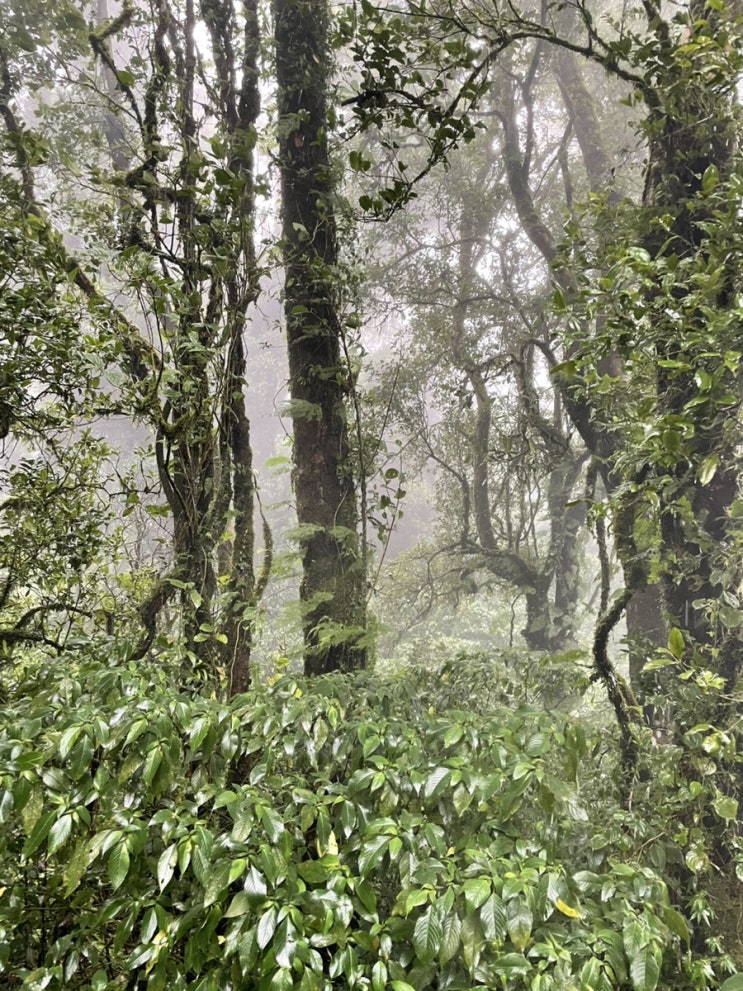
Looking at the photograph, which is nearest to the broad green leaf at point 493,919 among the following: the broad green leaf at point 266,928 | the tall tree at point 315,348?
the broad green leaf at point 266,928

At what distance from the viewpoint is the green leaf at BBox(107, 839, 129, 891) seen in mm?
1171

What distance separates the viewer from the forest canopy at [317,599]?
130 centimetres

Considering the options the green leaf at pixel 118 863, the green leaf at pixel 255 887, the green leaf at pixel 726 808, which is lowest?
the green leaf at pixel 726 808

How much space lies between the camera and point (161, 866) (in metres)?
1.22

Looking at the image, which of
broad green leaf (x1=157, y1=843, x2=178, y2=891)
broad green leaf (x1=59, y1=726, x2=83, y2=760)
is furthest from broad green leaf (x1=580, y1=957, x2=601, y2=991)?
broad green leaf (x1=59, y1=726, x2=83, y2=760)

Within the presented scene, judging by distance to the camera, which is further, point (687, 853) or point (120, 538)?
point (120, 538)

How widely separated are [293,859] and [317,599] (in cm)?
173

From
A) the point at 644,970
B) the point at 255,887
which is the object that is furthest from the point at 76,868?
the point at 644,970

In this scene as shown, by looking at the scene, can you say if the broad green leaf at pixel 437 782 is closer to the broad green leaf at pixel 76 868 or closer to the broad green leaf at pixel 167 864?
the broad green leaf at pixel 167 864

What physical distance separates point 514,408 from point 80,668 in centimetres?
732

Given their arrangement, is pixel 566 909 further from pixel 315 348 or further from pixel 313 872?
pixel 315 348

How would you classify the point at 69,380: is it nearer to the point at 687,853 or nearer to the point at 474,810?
the point at 474,810

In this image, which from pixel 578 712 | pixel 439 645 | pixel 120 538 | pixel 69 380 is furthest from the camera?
pixel 439 645

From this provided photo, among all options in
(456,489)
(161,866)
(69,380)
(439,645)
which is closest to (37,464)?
(69,380)
